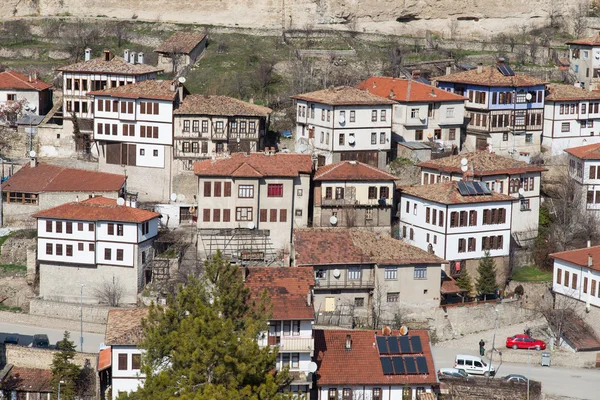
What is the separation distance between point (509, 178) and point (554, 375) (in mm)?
15116

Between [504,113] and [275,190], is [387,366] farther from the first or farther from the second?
[504,113]

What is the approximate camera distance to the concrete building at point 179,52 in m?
99.0

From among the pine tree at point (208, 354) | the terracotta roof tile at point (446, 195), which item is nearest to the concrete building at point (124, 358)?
the pine tree at point (208, 354)

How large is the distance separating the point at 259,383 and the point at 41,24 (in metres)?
58.8

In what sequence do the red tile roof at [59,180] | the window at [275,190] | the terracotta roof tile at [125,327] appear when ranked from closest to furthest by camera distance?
1. the terracotta roof tile at [125,327]
2. the window at [275,190]
3. the red tile roof at [59,180]

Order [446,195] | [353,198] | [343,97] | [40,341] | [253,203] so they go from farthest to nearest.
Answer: [343,97] < [353,198] < [253,203] < [446,195] < [40,341]

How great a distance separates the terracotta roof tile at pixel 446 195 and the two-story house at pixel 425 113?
9.08 meters

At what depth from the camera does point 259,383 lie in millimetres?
55562

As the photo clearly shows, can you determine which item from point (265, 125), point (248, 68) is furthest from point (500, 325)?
point (248, 68)

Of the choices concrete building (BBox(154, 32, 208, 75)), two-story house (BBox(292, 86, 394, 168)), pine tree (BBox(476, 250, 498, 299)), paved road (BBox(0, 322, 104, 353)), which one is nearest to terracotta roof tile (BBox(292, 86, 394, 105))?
two-story house (BBox(292, 86, 394, 168))

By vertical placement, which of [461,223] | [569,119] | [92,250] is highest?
[569,119]

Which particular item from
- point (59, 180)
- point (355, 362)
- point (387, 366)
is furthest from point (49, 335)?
point (387, 366)

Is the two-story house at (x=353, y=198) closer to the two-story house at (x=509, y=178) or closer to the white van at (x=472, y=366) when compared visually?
the two-story house at (x=509, y=178)

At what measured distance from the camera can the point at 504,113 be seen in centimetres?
9019
